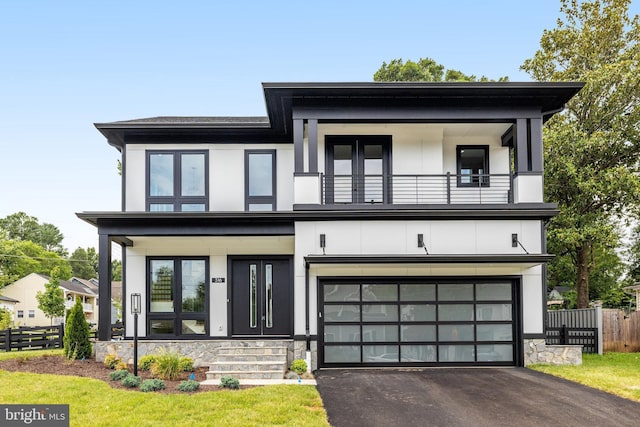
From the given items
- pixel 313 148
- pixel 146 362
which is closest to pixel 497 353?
pixel 313 148

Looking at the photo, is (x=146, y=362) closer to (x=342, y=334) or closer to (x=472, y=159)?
(x=342, y=334)

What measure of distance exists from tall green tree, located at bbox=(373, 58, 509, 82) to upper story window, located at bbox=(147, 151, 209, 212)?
46.8ft

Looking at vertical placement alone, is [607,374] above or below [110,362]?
below

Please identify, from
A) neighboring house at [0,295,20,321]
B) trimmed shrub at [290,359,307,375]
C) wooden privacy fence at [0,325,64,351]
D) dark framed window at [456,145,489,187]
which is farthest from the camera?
neighboring house at [0,295,20,321]

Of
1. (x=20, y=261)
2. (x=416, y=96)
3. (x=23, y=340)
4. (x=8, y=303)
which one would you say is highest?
(x=416, y=96)

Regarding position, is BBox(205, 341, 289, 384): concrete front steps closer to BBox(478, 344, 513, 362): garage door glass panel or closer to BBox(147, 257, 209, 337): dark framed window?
BBox(147, 257, 209, 337): dark framed window

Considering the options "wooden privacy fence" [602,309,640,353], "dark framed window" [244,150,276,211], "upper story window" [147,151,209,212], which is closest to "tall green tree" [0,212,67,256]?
"upper story window" [147,151,209,212]

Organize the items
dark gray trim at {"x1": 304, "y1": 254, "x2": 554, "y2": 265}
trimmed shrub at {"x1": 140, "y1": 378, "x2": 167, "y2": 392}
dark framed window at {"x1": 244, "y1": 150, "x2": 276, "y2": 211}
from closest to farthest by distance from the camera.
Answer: trimmed shrub at {"x1": 140, "y1": 378, "x2": 167, "y2": 392} < dark gray trim at {"x1": 304, "y1": 254, "x2": 554, "y2": 265} < dark framed window at {"x1": 244, "y1": 150, "x2": 276, "y2": 211}

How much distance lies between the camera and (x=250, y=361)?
1053cm

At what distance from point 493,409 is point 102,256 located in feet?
29.6

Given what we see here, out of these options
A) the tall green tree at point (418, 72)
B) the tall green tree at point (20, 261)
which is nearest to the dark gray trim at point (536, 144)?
the tall green tree at point (418, 72)

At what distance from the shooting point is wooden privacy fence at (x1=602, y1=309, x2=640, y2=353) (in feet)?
50.6

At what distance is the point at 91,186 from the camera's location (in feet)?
114

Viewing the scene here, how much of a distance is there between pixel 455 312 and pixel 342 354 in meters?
2.77
